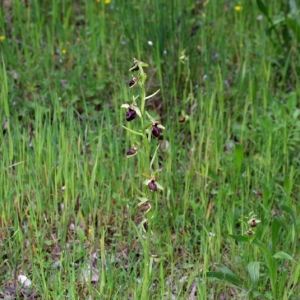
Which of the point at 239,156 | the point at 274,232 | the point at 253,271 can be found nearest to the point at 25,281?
the point at 253,271

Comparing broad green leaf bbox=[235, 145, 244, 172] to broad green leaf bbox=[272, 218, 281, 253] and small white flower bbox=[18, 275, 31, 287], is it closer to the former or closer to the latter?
broad green leaf bbox=[272, 218, 281, 253]

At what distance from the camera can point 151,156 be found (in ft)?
12.6

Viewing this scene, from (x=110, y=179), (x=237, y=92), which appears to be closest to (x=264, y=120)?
(x=237, y=92)

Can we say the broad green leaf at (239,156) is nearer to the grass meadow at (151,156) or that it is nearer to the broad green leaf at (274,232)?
the grass meadow at (151,156)

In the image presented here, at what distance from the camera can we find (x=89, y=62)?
15.2 ft

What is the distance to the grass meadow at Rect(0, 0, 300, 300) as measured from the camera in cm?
310

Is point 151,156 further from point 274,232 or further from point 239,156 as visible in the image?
point 274,232

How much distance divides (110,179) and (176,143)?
0.67 metres

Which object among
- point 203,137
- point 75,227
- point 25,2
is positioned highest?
point 25,2

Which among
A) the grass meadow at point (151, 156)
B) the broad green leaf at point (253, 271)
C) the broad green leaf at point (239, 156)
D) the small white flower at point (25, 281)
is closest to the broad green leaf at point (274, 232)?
the grass meadow at point (151, 156)

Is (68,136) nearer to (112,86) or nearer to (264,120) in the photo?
(112,86)

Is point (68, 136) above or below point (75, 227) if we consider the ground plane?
above

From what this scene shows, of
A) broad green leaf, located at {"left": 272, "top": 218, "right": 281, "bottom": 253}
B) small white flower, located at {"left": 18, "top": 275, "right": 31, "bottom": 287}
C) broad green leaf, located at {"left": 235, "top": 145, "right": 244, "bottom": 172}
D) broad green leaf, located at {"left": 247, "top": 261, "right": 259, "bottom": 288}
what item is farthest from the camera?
broad green leaf, located at {"left": 235, "top": 145, "right": 244, "bottom": 172}

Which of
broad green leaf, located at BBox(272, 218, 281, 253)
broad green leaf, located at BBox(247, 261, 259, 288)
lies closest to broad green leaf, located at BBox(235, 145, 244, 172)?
broad green leaf, located at BBox(272, 218, 281, 253)
